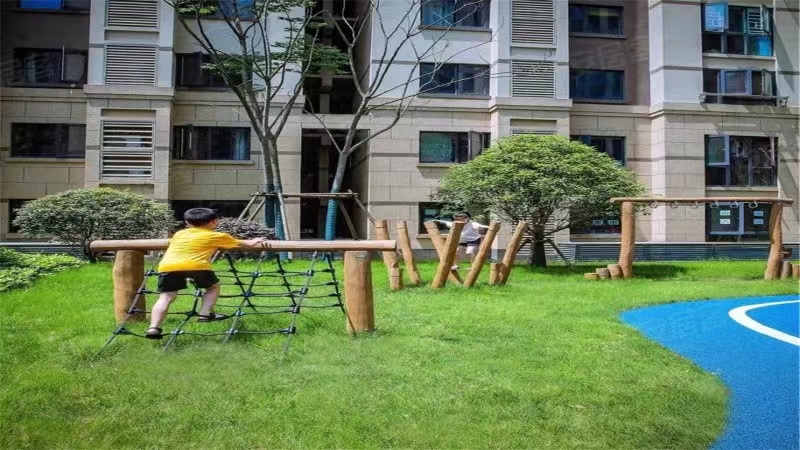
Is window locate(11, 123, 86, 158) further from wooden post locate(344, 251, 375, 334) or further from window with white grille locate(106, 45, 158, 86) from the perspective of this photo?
wooden post locate(344, 251, 375, 334)

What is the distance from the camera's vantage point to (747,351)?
626 cm

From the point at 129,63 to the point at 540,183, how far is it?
41.1ft

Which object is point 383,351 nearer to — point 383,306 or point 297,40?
point 383,306

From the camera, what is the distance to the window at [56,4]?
18344 mm

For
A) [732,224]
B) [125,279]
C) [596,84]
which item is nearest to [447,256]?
[125,279]

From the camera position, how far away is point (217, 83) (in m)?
19.2

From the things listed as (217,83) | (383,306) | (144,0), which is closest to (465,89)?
(217,83)

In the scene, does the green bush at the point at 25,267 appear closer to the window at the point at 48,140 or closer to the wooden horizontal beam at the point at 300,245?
the wooden horizontal beam at the point at 300,245

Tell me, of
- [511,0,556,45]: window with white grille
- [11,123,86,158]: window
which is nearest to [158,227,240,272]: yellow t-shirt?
[11,123,86,158]: window

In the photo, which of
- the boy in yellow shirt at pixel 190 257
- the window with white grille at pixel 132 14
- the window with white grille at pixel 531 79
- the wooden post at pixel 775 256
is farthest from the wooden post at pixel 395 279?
the window with white grille at pixel 132 14

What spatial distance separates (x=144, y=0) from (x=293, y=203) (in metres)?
7.41

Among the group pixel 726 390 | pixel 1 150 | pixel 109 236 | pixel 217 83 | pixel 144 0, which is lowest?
pixel 726 390

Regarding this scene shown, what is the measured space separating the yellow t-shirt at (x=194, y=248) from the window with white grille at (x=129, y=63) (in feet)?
46.0

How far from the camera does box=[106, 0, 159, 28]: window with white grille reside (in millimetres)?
18094
